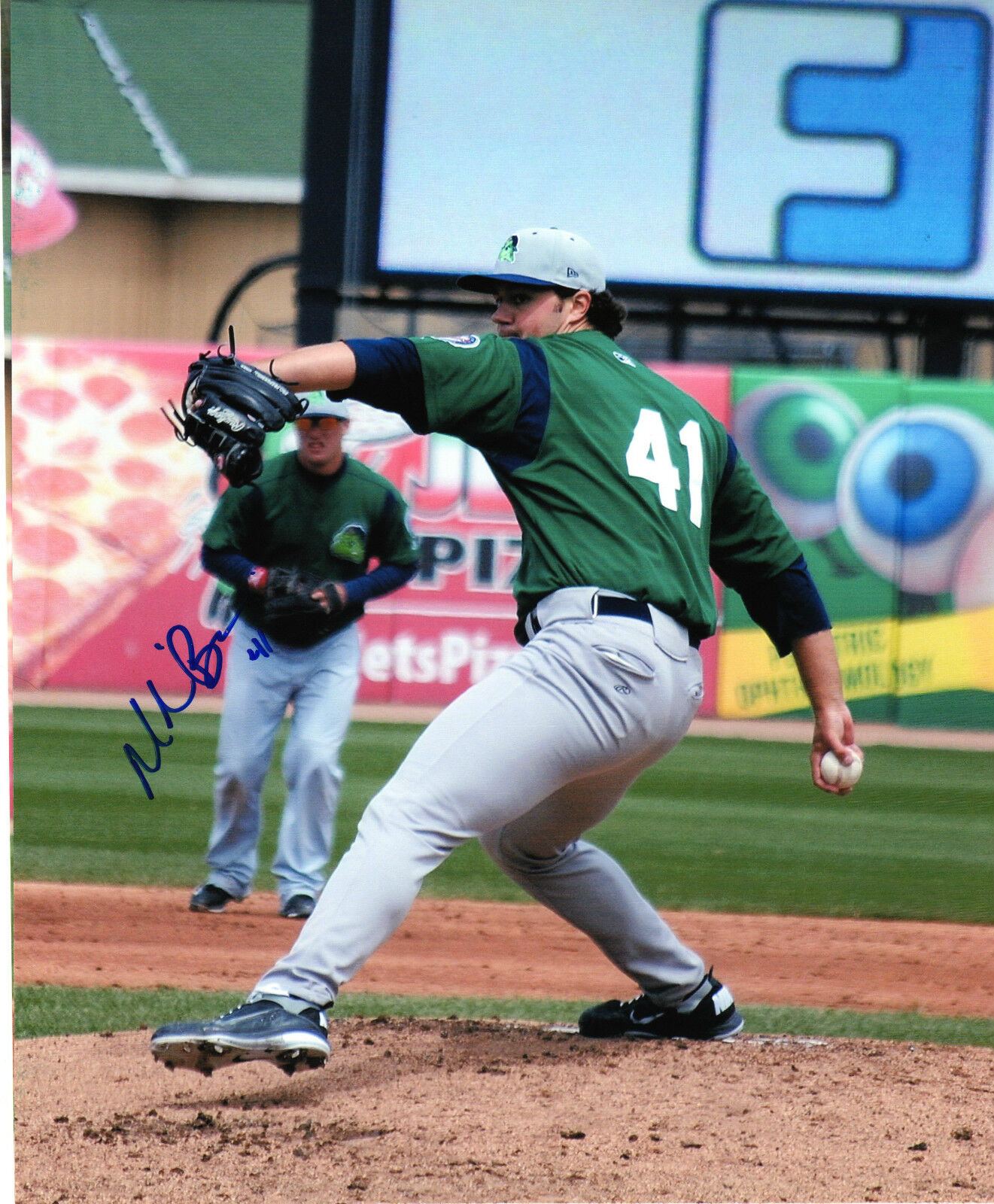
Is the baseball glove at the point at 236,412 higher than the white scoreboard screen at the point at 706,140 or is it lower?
lower

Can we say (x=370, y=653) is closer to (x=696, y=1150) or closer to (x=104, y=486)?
(x=104, y=486)

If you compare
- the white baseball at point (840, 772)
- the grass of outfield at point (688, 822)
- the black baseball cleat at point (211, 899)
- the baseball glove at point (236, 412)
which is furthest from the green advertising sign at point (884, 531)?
the baseball glove at point (236, 412)

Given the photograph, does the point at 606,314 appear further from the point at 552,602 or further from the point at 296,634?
the point at 296,634

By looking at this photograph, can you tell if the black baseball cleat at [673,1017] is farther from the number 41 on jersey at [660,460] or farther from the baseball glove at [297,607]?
the baseball glove at [297,607]

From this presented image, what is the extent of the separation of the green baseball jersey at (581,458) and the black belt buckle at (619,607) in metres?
0.02

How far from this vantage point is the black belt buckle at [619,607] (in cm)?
232

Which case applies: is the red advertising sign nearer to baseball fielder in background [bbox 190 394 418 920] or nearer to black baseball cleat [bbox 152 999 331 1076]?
baseball fielder in background [bbox 190 394 418 920]

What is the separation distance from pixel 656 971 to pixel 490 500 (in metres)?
7.42

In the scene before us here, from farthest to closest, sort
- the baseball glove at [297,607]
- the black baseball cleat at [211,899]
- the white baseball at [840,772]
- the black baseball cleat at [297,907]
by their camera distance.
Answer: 1. the black baseball cleat at [211,899]
2. the black baseball cleat at [297,907]
3. the baseball glove at [297,607]
4. the white baseball at [840,772]

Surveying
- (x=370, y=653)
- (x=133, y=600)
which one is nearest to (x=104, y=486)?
(x=133, y=600)

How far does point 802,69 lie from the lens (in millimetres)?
9133

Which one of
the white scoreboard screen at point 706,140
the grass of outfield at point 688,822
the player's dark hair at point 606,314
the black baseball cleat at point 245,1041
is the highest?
the white scoreboard screen at point 706,140
